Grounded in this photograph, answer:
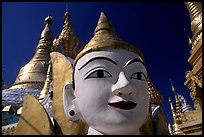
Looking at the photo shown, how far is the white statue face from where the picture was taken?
288 cm

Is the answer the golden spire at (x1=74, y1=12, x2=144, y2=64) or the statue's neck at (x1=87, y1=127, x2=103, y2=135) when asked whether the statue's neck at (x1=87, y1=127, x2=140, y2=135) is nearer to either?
the statue's neck at (x1=87, y1=127, x2=103, y2=135)

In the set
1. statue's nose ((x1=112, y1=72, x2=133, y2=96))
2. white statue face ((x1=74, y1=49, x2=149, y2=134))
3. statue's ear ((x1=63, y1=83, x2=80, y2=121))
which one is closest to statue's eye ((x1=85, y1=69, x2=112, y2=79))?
white statue face ((x1=74, y1=49, x2=149, y2=134))

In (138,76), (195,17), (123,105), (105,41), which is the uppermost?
(195,17)

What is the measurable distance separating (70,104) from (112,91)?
0.62 meters

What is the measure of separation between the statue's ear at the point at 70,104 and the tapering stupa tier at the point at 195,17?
705 centimetres

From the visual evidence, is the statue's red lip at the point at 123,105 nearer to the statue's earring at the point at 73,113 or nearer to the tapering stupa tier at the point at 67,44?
the statue's earring at the point at 73,113

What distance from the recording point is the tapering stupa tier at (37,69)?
1827 cm

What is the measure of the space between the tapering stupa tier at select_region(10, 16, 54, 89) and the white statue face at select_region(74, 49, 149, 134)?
49.4ft

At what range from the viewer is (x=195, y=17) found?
10.1 meters

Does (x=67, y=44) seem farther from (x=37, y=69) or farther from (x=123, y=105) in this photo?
(x=123, y=105)

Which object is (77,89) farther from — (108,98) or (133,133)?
(133,133)

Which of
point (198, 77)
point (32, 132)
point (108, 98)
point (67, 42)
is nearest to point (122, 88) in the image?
point (108, 98)

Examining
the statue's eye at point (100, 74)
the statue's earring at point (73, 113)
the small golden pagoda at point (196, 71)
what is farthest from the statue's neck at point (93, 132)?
the small golden pagoda at point (196, 71)

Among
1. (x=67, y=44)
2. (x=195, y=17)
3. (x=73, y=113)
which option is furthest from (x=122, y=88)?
(x=67, y=44)
